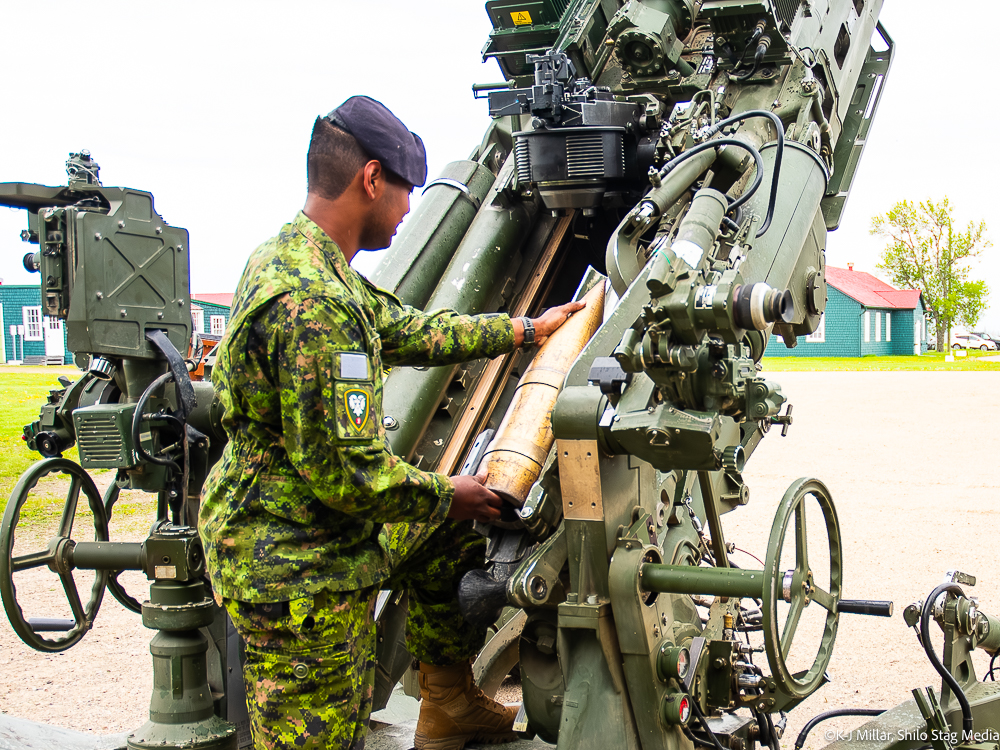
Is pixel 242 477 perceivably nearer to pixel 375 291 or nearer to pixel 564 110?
pixel 375 291

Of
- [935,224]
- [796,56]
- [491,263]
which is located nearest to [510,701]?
[491,263]

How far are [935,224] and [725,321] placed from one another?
4199 centimetres

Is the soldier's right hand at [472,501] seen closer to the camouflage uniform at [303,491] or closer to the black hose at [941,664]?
the camouflage uniform at [303,491]

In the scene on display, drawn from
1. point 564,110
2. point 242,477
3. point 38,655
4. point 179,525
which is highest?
point 564,110

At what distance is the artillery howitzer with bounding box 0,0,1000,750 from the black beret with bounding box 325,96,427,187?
0.72 metres

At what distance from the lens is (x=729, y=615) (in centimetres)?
344

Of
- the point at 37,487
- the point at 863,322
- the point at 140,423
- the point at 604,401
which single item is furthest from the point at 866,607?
the point at 863,322

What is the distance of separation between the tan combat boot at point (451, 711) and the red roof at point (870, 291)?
37.2 m

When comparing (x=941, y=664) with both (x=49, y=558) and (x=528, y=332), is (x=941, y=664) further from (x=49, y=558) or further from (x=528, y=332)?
(x=49, y=558)

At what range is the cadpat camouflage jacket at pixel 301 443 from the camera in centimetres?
242

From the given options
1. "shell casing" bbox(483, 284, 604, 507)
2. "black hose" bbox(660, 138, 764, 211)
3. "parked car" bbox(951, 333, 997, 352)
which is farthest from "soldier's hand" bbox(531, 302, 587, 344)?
"parked car" bbox(951, 333, 997, 352)

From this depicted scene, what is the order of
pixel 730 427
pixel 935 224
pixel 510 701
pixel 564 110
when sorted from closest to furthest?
pixel 730 427
pixel 564 110
pixel 510 701
pixel 935 224

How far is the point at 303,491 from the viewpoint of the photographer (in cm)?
254

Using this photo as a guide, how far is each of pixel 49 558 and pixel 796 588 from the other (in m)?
2.31
